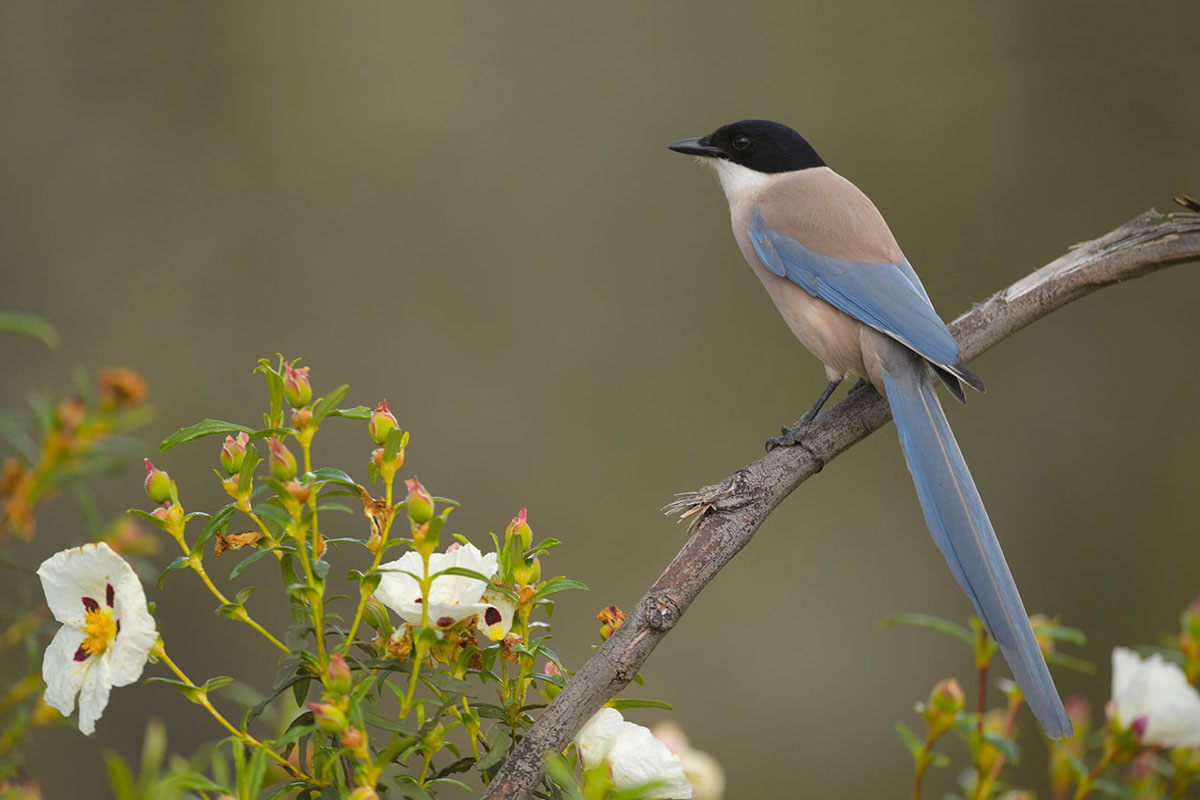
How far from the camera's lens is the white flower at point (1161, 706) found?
1.03 metres

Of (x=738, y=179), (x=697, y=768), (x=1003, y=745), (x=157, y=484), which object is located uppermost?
(x=738, y=179)

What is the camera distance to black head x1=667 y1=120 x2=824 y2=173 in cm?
235

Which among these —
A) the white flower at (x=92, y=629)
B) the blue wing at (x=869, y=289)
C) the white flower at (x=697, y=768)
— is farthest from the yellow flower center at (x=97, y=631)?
the blue wing at (x=869, y=289)

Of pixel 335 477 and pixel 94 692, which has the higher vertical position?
pixel 335 477

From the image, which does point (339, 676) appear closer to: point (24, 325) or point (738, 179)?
point (24, 325)

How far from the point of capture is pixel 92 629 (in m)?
0.84

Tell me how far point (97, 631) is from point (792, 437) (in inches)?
43.0

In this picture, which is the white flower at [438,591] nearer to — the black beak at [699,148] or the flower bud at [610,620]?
the flower bud at [610,620]

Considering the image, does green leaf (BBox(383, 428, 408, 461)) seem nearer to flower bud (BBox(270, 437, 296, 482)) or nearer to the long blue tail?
flower bud (BBox(270, 437, 296, 482))

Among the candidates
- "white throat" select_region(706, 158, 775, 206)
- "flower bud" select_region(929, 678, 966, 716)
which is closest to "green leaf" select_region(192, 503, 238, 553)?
"flower bud" select_region(929, 678, 966, 716)

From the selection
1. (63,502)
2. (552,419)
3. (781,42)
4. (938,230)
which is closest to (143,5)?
(63,502)

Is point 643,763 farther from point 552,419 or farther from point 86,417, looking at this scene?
point 552,419

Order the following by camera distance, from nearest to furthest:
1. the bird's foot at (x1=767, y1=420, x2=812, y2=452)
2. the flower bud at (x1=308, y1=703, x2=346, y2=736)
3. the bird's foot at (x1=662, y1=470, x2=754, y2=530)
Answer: the flower bud at (x1=308, y1=703, x2=346, y2=736) < the bird's foot at (x1=662, y1=470, x2=754, y2=530) < the bird's foot at (x1=767, y1=420, x2=812, y2=452)

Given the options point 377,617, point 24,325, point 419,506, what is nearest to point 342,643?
point 377,617
